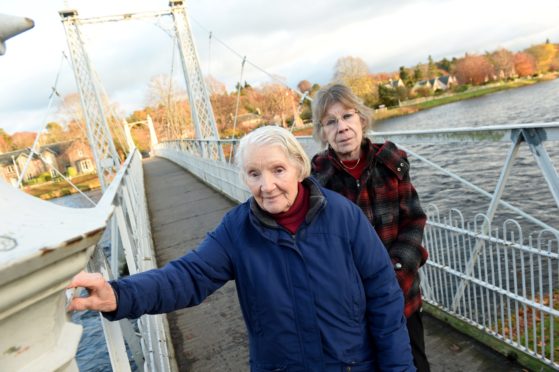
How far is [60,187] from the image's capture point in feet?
127

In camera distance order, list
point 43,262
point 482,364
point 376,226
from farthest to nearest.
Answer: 1. point 482,364
2. point 376,226
3. point 43,262

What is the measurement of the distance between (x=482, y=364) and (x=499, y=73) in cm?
8457

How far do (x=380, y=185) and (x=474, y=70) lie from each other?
278 ft

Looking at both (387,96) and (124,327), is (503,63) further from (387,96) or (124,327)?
(124,327)

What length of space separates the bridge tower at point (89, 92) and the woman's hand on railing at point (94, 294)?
14.7 metres

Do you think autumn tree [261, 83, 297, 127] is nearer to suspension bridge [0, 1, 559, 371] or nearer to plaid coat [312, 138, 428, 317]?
suspension bridge [0, 1, 559, 371]

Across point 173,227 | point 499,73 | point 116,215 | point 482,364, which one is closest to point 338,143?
point 116,215

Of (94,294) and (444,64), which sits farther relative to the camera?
(444,64)

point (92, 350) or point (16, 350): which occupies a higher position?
point (16, 350)

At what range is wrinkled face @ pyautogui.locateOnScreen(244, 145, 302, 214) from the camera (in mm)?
1297

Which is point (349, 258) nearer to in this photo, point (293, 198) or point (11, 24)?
point (293, 198)

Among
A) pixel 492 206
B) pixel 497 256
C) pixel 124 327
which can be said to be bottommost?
pixel 497 256

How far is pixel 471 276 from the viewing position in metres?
2.92

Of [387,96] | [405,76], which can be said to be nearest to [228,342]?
[387,96]
